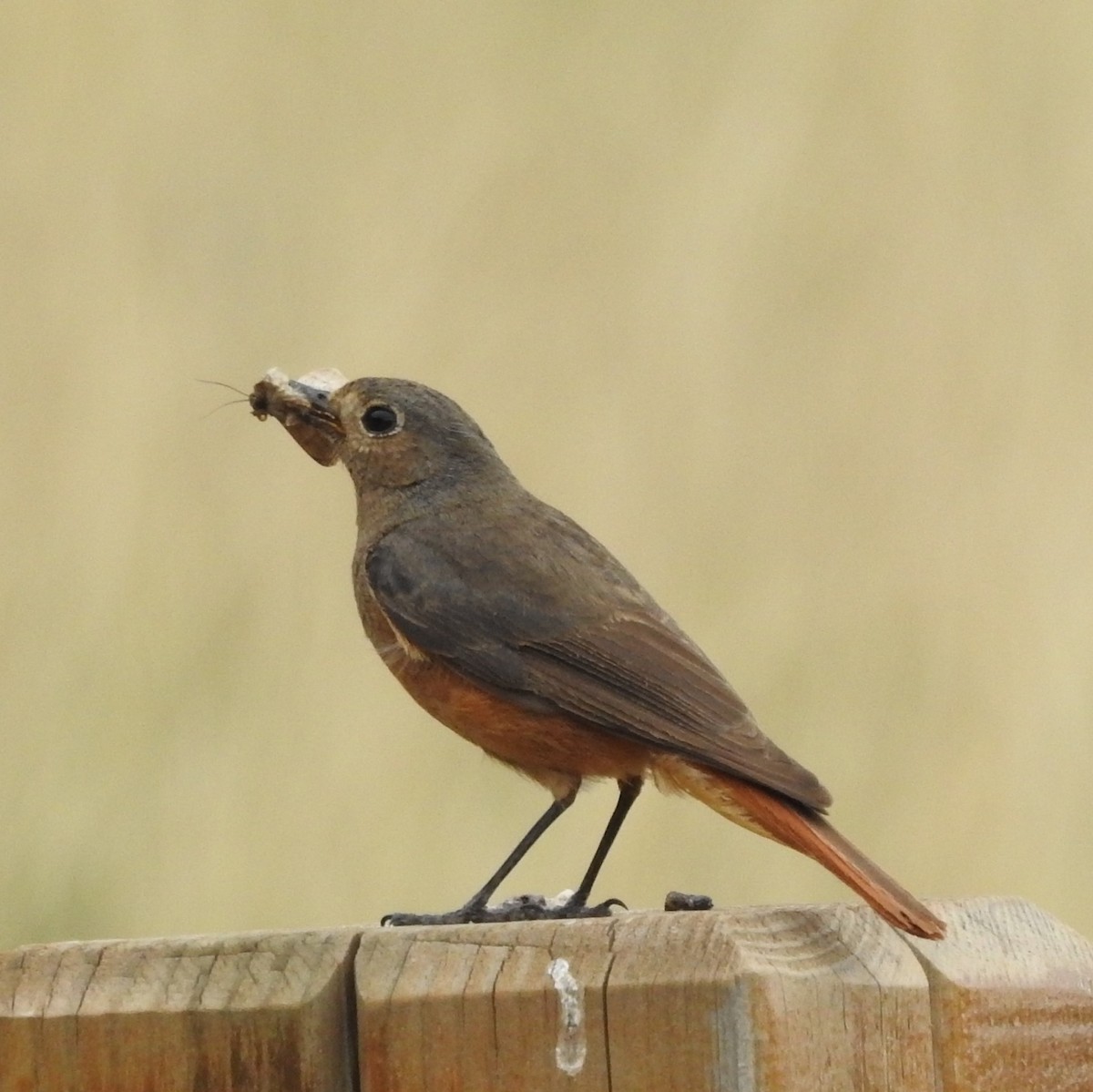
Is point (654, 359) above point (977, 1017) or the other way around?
above

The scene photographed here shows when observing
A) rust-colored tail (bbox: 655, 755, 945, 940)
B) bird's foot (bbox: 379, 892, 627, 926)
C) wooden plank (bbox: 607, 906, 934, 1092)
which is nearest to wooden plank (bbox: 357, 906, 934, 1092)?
wooden plank (bbox: 607, 906, 934, 1092)

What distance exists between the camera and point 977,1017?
245 cm

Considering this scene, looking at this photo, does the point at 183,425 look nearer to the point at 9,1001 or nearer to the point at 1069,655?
the point at 1069,655

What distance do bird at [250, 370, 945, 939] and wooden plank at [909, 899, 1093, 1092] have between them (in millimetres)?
596

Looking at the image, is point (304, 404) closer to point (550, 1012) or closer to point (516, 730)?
point (516, 730)

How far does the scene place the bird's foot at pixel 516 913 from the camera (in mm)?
3389

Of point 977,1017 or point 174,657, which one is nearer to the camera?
point 977,1017

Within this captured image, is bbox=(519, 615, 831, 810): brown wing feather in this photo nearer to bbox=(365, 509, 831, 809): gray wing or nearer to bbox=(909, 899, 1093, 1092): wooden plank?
bbox=(365, 509, 831, 809): gray wing

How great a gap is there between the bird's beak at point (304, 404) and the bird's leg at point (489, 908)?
1.04 m

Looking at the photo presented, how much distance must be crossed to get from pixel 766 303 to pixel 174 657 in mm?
1667

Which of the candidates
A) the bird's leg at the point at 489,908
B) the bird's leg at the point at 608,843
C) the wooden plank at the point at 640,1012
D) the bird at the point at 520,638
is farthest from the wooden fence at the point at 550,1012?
the bird's leg at the point at 608,843

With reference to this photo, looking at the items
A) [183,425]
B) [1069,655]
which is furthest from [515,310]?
[1069,655]

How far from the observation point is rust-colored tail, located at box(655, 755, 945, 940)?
2682mm

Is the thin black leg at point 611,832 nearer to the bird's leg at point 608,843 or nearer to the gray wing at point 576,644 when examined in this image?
the bird's leg at point 608,843
